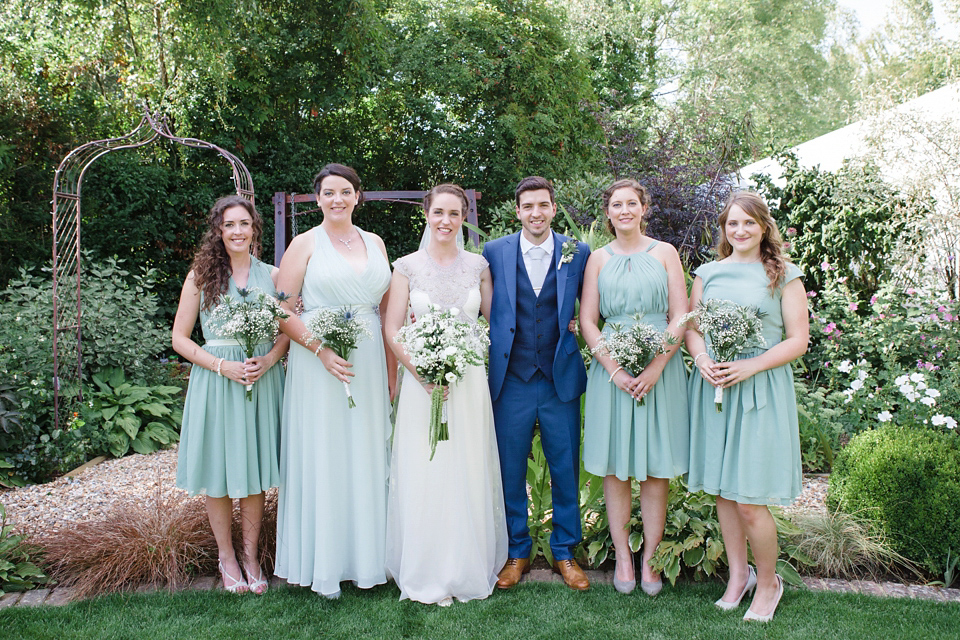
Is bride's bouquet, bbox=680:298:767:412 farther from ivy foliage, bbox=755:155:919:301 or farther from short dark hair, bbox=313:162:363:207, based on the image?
ivy foliage, bbox=755:155:919:301

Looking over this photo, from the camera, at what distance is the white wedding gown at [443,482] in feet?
11.5

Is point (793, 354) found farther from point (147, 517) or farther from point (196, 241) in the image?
point (196, 241)

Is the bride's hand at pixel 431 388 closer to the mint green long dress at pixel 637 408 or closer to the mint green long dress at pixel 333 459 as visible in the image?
the mint green long dress at pixel 333 459

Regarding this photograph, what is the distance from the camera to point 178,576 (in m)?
3.73

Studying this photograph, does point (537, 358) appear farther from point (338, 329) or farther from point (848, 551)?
point (848, 551)

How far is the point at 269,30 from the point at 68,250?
5.78m

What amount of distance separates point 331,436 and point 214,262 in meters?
1.10

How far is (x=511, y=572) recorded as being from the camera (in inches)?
146

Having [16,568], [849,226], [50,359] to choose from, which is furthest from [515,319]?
[849,226]

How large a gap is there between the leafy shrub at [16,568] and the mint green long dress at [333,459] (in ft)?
4.59

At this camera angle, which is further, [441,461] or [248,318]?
[441,461]

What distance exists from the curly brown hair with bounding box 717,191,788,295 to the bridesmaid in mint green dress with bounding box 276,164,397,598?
1862 mm

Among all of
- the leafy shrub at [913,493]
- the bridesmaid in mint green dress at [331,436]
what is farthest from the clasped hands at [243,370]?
the leafy shrub at [913,493]

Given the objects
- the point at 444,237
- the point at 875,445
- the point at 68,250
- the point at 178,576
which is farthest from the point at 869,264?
the point at 68,250
